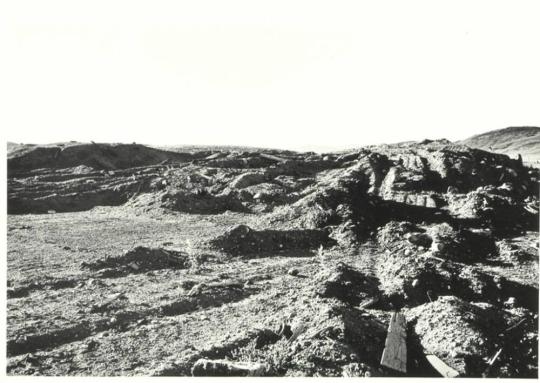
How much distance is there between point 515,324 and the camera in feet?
20.2

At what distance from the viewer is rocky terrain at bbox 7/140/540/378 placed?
5512mm

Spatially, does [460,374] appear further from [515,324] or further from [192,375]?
[192,375]

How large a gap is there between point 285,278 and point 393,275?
202cm

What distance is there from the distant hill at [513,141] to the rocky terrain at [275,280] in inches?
1184

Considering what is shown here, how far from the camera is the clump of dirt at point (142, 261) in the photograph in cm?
909

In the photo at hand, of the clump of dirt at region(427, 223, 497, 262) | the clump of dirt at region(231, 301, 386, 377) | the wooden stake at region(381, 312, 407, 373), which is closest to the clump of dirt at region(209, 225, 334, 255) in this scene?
the clump of dirt at region(427, 223, 497, 262)

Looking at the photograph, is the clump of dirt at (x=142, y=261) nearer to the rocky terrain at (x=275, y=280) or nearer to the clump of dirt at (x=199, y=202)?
the rocky terrain at (x=275, y=280)

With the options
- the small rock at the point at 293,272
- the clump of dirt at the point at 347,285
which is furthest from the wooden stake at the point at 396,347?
the small rock at the point at 293,272

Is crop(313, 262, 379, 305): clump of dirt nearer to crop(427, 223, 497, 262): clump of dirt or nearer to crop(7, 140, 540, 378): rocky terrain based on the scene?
crop(7, 140, 540, 378): rocky terrain

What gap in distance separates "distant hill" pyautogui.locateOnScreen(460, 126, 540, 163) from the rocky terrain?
3007 cm

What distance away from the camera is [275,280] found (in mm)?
8617

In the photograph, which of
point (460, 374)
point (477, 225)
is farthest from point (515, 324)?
point (477, 225)

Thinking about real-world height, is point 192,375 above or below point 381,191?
below

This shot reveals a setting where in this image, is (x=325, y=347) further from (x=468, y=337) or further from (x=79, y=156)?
(x=79, y=156)
